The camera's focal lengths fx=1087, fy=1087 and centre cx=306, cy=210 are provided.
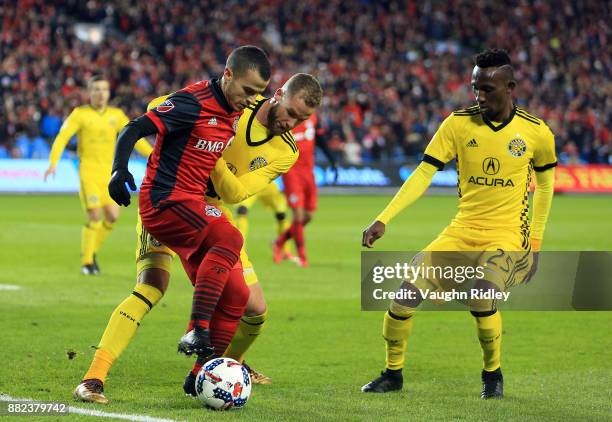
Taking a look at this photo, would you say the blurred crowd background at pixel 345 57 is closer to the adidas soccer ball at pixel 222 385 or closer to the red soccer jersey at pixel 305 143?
the red soccer jersey at pixel 305 143

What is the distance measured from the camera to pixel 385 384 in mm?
7008

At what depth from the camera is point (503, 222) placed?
6953mm

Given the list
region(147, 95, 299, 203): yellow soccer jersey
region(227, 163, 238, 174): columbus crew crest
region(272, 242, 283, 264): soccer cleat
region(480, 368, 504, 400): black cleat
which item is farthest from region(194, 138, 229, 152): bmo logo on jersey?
region(272, 242, 283, 264): soccer cleat

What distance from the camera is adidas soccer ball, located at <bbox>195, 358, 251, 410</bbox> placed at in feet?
20.0

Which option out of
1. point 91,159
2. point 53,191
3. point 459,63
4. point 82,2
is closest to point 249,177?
point 91,159

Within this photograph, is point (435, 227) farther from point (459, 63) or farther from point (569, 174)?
point (459, 63)

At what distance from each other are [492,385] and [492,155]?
145cm

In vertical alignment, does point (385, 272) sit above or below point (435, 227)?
above

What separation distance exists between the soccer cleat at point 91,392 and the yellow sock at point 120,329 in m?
0.04

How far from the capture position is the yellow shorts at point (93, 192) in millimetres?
13883

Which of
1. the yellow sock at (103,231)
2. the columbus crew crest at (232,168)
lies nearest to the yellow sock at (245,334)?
the columbus crew crest at (232,168)

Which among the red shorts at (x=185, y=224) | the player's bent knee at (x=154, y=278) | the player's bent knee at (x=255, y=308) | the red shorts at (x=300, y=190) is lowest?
the red shorts at (x=300, y=190)

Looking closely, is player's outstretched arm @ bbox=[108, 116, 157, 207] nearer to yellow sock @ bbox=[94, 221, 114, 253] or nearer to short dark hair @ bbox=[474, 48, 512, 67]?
short dark hair @ bbox=[474, 48, 512, 67]

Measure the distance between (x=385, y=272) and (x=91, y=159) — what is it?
7560 mm
